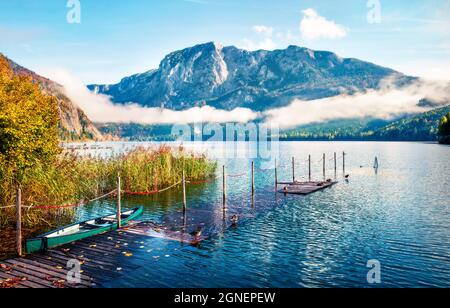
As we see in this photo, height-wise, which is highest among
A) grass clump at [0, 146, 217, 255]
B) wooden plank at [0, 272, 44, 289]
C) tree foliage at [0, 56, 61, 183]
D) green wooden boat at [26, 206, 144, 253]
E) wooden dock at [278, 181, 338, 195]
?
tree foliage at [0, 56, 61, 183]

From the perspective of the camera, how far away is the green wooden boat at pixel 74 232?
16822 millimetres

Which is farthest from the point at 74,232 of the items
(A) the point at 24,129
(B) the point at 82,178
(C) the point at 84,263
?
(B) the point at 82,178

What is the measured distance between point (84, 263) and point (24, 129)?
32.8ft

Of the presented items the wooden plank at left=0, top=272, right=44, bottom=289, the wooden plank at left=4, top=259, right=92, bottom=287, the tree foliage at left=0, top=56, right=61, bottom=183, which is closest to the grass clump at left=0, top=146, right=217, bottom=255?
the tree foliage at left=0, top=56, right=61, bottom=183

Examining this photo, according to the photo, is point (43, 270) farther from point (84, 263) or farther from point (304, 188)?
point (304, 188)

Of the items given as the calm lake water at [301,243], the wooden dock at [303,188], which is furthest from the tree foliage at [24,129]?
the wooden dock at [303,188]

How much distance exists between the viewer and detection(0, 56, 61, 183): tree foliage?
20.2m

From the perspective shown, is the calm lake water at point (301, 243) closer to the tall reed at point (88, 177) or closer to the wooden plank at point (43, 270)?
the wooden plank at point (43, 270)

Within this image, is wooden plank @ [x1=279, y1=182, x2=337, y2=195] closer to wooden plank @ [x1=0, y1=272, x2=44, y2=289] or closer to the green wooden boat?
the green wooden boat

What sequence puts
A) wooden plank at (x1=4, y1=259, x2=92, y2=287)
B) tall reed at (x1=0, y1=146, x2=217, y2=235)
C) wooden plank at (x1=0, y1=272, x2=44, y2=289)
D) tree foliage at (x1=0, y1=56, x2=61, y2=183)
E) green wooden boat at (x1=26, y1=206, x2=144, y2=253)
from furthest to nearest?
tall reed at (x1=0, y1=146, x2=217, y2=235)
tree foliage at (x1=0, y1=56, x2=61, y2=183)
green wooden boat at (x1=26, y1=206, x2=144, y2=253)
wooden plank at (x1=4, y1=259, x2=92, y2=287)
wooden plank at (x1=0, y1=272, x2=44, y2=289)

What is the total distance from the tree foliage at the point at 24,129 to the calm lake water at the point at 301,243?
22.6 feet

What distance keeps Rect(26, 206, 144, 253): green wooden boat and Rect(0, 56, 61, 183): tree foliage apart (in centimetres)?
523

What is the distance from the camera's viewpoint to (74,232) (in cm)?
1986
